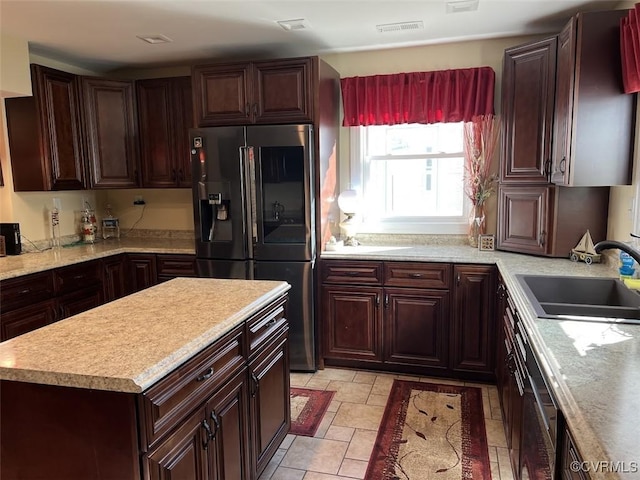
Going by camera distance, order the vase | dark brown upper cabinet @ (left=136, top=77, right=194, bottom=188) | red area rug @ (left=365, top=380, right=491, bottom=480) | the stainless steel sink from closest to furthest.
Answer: the stainless steel sink, red area rug @ (left=365, top=380, right=491, bottom=480), the vase, dark brown upper cabinet @ (left=136, top=77, right=194, bottom=188)

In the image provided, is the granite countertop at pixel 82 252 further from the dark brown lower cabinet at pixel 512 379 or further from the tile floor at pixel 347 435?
the dark brown lower cabinet at pixel 512 379

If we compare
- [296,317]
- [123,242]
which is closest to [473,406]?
[296,317]

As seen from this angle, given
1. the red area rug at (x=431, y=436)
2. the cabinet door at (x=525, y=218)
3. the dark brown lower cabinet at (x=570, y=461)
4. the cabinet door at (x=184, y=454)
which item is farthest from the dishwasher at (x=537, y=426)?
the cabinet door at (x=525, y=218)

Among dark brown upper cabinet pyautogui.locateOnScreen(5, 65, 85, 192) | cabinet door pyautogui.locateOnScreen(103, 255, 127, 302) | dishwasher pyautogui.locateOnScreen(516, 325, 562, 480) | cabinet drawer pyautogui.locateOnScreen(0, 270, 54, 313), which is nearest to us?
dishwasher pyautogui.locateOnScreen(516, 325, 562, 480)

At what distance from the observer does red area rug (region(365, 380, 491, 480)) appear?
2307 millimetres

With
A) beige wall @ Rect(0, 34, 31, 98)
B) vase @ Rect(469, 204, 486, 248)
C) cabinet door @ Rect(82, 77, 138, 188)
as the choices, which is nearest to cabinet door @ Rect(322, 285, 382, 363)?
vase @ Rect(469, 204, 486, 248)

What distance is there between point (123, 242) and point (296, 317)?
1848 millimetres

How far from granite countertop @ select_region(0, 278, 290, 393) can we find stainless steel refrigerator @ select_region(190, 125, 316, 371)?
1174 millimetres

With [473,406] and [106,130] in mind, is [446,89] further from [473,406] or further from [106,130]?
[106,130]

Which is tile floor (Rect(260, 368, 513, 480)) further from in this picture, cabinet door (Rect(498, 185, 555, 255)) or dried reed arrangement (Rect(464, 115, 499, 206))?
dried reed arrangement (Rect(464, 115, 499, 206))

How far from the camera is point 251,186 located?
3.38 meters

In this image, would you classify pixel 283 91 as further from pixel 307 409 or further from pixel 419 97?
pixel 307 409

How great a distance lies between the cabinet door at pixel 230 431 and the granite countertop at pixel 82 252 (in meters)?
1.90

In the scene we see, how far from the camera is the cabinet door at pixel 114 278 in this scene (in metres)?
3.68
